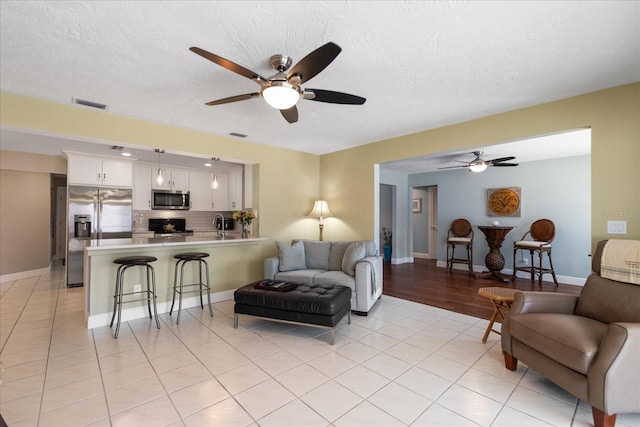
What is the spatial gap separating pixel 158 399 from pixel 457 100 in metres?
3.64

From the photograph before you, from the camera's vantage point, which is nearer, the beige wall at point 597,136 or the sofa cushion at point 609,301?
the sofa cushion at point 609,301

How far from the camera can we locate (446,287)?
16.6ft

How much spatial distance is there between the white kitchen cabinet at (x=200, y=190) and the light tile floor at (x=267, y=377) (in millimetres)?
3531

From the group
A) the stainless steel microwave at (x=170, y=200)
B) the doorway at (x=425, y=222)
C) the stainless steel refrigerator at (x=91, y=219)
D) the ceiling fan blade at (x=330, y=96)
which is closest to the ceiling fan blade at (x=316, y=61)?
the ceiling fan blade at (x=330, y=96)

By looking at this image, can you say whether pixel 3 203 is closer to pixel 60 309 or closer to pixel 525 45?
pixel 60 309

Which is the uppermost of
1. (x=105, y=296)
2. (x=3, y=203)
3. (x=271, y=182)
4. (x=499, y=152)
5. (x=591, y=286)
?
(x=499, y=152)

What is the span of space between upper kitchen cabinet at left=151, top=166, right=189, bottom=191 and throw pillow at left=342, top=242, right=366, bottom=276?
14.3ft

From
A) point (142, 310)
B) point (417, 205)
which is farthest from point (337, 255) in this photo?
point (417, 205)

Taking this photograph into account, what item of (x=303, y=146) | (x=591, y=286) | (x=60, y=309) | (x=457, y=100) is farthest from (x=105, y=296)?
(x=591, y=286)

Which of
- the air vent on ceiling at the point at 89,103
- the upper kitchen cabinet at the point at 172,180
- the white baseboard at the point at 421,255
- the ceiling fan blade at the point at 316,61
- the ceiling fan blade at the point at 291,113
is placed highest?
the air vent on ceiling at the point at 89,103

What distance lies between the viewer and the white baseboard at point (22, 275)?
5.25 metres

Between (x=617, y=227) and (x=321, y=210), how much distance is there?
3.65 m

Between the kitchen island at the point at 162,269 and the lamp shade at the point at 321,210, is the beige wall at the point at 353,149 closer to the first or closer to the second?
the lamp shade at the point at 321,210

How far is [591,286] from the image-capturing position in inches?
92.4
